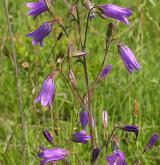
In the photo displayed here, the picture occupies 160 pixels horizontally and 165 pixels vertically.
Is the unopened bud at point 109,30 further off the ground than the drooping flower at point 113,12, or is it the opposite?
the drooping flower at point 113,12

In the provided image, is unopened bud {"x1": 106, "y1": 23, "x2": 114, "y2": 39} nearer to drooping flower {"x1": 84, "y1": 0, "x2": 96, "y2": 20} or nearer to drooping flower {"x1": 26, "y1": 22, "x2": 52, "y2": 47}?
drooping flower {"x1": 84, "y1": 0, "x2": 96, "y2": 20}

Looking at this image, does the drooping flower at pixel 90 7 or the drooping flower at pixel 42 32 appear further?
the drooping flower at pixel 42 32

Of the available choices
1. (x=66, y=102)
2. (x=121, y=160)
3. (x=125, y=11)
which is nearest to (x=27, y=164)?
(x=66, y=102)

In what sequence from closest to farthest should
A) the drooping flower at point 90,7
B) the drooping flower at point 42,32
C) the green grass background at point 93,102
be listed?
the drooping flower at point 90,7, the drooping flower at point 42,32, the green grass background at point 93,102

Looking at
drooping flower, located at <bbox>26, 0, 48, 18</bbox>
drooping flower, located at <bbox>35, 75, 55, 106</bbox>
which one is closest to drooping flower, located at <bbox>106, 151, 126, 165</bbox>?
drooping flower, located at <bbox>35, 75, 55, 106</bbox>

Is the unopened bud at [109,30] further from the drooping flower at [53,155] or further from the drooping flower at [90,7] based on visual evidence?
the drooping flower at [53,155]

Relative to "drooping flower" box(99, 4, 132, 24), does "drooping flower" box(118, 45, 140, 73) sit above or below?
below

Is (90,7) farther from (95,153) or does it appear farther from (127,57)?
(95,153)

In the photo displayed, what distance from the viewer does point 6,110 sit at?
3773mm

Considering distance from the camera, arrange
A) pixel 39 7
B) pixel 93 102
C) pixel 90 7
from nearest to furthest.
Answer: pixel 90 7 < pixel 39 7 < pixel 93 102

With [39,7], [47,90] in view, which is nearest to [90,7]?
[39,7]

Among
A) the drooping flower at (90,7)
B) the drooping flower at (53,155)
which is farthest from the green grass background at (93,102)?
the drooping flower at (90,7)

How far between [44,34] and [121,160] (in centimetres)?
60

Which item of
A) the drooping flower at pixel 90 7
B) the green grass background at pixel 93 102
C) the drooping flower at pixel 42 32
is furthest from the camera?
the green grass background at pixel 93 102
